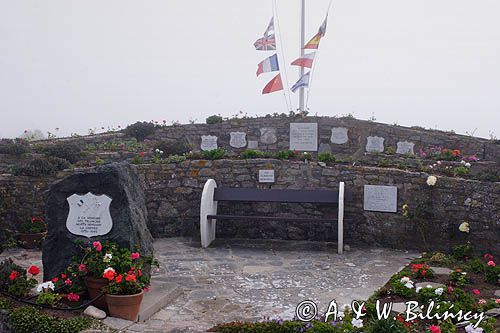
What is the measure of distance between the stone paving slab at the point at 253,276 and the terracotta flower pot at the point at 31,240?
0.61 ft

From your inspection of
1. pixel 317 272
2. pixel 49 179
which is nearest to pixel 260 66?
pixel 49 179

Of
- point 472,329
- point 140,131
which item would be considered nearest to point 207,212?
point 472,329

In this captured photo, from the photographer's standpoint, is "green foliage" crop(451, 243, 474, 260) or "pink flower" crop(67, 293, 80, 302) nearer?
"pink flower" crop(67, 293, 80, 302)

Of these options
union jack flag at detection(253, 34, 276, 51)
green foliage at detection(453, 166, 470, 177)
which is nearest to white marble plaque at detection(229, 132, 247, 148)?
union jack flag at detection(253, 34, 276, 51)

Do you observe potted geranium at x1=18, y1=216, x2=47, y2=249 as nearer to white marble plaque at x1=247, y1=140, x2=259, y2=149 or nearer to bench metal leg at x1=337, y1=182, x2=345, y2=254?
bench metal leg at x1=337, y1=182, x2=345, y2=254

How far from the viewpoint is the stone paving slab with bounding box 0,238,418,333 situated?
4910 mm

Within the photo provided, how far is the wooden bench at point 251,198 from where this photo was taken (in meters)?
7.98

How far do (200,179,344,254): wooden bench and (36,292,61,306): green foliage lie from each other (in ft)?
12.2

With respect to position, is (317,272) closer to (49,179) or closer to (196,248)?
(196,248)

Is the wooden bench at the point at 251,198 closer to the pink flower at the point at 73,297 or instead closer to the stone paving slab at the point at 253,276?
the stone paving slab at the point at 253,276

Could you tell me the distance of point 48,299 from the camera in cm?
431

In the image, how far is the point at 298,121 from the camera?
46.0ft

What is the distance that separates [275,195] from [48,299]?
15.1 feet

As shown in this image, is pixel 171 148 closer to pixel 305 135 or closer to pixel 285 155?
pixel 285 155
